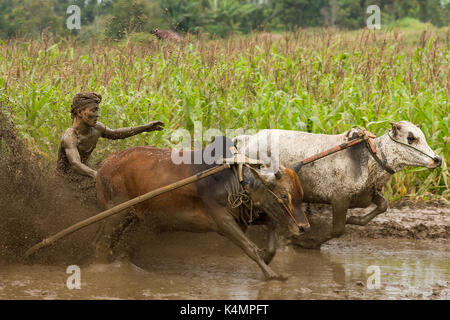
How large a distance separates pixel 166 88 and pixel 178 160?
405 centimetres

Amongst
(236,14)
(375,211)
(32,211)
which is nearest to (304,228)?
(375,211)

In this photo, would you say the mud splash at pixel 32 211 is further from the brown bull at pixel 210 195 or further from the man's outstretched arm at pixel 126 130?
the man's outstretched arm at pixel 126 130

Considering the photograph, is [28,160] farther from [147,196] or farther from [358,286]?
[358,286]

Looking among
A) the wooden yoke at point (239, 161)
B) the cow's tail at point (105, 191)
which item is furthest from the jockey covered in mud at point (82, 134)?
the wooden yoke at point (239, 161)

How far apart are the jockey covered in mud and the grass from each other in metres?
1.55

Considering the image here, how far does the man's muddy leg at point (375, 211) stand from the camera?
24.2 ft

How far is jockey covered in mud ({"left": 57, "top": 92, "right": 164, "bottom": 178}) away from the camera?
21.6 feet

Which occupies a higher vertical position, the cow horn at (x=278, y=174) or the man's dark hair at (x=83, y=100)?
the man's dark hair at (x=83, y=100)

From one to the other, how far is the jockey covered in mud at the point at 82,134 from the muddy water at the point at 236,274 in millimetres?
984

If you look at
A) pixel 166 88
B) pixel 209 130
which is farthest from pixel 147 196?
pixel 166 88

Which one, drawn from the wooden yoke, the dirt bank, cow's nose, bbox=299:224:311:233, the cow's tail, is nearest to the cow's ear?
the dirt bank

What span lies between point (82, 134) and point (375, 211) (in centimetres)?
318

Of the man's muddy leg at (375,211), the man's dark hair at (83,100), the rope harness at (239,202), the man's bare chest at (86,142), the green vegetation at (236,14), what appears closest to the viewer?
the rope harness at (239,202)

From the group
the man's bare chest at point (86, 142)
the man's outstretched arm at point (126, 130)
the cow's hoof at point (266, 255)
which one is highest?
the man's outstretched arm at point (126, 130)
